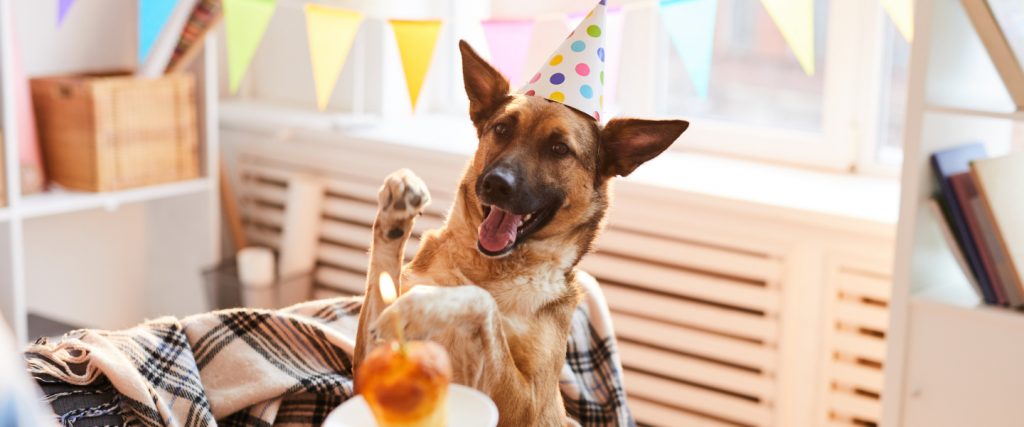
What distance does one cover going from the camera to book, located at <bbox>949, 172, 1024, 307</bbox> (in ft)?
5.74

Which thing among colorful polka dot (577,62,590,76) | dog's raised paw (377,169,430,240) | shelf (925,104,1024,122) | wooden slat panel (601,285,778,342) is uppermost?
colorful polka dot (577,62,590,76)

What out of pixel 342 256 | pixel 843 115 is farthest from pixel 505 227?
pixel 342 256

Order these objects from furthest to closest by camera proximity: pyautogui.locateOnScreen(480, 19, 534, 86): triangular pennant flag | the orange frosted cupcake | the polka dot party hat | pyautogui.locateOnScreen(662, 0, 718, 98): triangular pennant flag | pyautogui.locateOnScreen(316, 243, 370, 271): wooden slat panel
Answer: pyautogui.locateOnScreen(316, 243, 370, 271): wooden slat panel < pyautogui.locateOnScreen(480, 19, 534, 86): triangular pennant flag < pyautogui.locateOnScreen(662, 0, 718, 98): triangular pennant flag < the polka dot party hat < the orange frosted cupcake

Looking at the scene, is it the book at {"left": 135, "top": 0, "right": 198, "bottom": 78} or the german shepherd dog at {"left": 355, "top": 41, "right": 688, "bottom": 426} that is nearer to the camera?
the german shepherd dog at {"left": 355, "top": 41, "right": 688, "bottom": 426}

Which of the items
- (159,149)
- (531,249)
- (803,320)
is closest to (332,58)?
(159,149)

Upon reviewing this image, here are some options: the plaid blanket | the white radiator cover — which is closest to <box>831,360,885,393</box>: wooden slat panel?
the white radiator cover

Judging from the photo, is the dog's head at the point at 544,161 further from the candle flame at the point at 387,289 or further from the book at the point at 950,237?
the book at the point at 950,237

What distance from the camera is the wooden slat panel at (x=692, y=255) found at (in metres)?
2.27

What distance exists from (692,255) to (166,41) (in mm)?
1310

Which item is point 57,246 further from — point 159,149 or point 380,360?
point 380,360

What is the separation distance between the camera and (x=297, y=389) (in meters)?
1.37

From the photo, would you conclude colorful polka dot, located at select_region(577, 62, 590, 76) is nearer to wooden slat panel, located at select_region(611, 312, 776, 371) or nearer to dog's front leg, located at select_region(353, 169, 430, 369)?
dog's front leg, located at select_region(353, 169, 430, 369)

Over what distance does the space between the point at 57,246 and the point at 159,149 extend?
384 millimetres

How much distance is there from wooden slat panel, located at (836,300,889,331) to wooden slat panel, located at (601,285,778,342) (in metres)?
0.15
